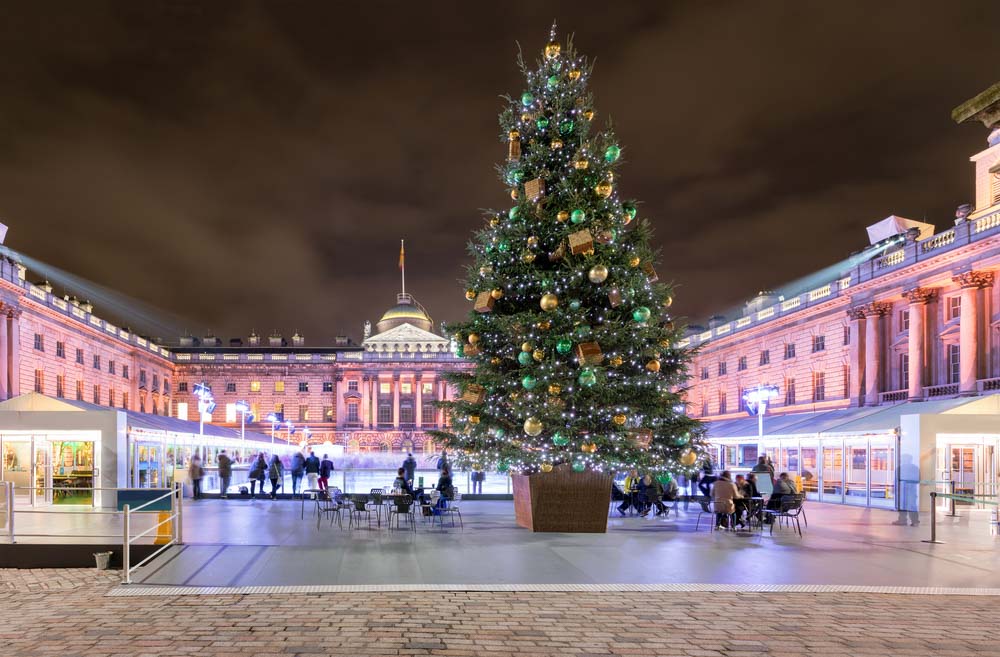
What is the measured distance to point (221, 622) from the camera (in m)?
7.76

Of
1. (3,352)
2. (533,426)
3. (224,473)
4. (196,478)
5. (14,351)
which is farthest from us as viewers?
(14,351)

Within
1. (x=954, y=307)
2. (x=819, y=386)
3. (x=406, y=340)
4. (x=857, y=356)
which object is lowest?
(x=819, y=386)

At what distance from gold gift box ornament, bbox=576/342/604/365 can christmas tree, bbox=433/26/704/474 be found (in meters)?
0.04

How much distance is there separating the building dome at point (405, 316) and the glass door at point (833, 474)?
2860 inches

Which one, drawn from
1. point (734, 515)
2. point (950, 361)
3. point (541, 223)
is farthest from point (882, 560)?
point (950, 361)

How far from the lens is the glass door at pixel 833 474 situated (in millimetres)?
26031

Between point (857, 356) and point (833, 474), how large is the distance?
10868 millimetres

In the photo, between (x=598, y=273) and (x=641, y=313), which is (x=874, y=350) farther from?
(x=598, y=273)

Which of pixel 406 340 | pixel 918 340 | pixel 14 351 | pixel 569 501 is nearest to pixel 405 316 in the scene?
pixel 406 340

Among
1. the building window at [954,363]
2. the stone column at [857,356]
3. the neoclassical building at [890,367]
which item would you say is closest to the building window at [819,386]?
the neoclassical building at [890,367]

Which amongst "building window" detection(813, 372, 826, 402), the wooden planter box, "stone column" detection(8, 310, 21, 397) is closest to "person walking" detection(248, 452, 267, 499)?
the wooden planter box

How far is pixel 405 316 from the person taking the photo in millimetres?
98625

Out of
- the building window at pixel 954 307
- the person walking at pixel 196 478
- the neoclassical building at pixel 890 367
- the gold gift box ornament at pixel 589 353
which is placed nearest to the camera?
the gold gift box ornament at pixel 589 353

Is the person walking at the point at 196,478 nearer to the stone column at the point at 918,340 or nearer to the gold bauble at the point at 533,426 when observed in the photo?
the gold bauble at the point at 533,426
